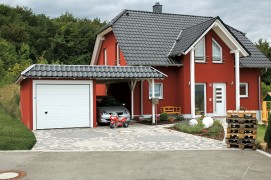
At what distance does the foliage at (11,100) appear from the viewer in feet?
80.2

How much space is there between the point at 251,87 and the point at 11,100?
16964 millimetres

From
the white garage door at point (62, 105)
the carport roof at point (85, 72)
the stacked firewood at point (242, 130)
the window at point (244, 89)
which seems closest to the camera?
Answer: the stacked firewood at point (242, 130)

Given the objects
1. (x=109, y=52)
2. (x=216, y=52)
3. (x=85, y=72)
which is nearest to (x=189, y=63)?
(x=216, y=52)

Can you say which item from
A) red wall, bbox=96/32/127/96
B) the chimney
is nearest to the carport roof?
red wall, bbox=96/32/127/96

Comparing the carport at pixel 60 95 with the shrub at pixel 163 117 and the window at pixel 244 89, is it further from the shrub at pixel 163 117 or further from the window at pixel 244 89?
the window at pixel 244 89

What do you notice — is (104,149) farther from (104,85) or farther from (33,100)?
(104,85)

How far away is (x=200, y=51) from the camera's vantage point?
24078mm

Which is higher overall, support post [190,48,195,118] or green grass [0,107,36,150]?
support post [190,48,195,118]

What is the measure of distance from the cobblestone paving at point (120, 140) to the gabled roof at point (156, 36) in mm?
7098

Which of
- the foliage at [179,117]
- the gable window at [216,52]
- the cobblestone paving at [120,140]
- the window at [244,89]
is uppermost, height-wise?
the gable window at [216,52]

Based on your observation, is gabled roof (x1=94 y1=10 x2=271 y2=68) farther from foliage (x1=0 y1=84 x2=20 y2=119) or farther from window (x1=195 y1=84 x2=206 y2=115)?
foliage (x1=0 y1=84 x2=20 y2=119)

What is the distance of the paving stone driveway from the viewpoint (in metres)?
12.5

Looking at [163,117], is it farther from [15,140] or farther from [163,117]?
[15,140]

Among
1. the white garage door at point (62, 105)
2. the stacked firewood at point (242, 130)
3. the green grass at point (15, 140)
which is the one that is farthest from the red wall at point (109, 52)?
the stacked firewood at point (242, 130)
